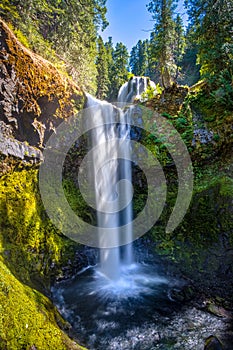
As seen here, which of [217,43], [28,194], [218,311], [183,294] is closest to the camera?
[218,311]

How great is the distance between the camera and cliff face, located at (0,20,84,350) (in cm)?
316

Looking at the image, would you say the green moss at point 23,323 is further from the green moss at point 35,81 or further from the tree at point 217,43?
the tree at point 217,43

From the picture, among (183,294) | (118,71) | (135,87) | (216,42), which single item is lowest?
(183,294)

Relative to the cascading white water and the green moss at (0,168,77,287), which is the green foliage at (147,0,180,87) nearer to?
the cascading white water

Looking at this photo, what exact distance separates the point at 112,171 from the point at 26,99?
13.8 ft

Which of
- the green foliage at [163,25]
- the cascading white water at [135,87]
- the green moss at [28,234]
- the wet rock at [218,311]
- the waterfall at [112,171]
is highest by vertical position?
the cascading white water at [135,87]

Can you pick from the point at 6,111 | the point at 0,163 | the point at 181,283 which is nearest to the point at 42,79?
the point at 6,111

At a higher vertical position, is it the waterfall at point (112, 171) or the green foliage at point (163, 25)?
the green foliage at point (163, 25)

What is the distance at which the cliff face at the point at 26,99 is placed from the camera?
5695 mm

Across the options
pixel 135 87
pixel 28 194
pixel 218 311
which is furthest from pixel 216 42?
pixel 135 87

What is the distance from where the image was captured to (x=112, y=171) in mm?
9023

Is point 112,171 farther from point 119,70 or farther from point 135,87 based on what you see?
point 119,70

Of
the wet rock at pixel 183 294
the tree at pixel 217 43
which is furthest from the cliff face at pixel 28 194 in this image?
the tree at pixel 217 43

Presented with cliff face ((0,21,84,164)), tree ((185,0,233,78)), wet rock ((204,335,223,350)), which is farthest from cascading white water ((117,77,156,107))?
wet rock ((204,335,223,350))
